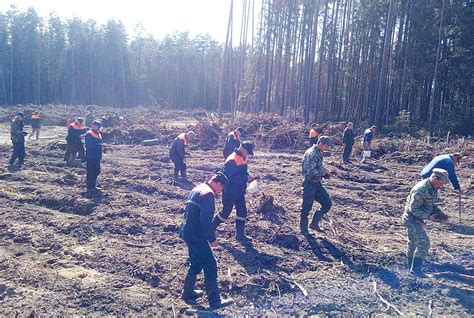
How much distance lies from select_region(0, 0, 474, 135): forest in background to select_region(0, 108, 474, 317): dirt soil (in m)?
16.8

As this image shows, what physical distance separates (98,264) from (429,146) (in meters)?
17.2

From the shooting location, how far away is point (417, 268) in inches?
250

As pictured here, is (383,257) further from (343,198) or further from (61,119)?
(61,119)

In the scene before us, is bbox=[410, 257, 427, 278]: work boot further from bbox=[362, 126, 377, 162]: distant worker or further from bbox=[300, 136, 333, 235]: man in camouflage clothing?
bbox=[362, 126, 377, 162]: distant worker

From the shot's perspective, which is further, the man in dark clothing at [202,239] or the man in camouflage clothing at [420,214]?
the man in camouflage clothing at [420,214]

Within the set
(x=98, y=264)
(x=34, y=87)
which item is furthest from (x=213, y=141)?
(x=34, y=87)

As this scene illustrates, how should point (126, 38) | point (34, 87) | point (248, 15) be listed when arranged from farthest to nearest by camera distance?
point (126, 38) < point (34, 87) < point (248, 15)

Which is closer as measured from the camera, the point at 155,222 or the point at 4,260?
the point at 4,260

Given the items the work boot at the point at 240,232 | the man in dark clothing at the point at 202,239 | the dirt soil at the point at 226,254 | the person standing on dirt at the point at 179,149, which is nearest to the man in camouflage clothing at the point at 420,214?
the dirt soil at the point at 226,254

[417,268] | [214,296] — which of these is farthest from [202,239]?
[417,268]

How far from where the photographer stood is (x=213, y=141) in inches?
860

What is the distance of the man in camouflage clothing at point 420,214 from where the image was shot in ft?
19.4

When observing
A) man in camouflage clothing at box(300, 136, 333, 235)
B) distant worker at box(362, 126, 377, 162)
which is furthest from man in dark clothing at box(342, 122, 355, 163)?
man in camouflage clothing at box(300, 136, 333, 235)

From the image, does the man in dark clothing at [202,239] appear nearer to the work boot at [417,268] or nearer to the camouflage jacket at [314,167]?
the camouflage jacket at [314,167]
